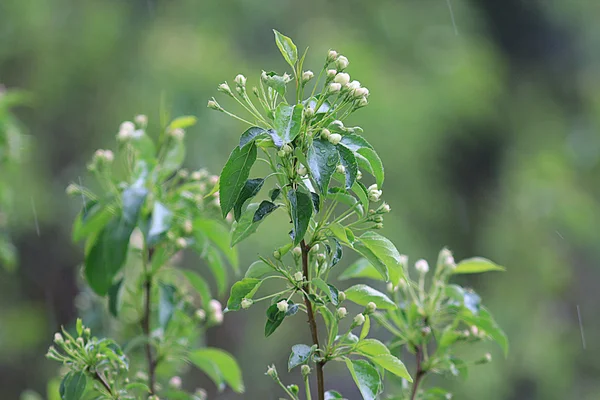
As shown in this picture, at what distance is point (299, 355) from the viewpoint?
663 millimetres

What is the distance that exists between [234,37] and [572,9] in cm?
238

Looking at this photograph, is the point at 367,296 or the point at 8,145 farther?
the point at 8,145

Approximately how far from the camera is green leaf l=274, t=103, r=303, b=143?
613 mm

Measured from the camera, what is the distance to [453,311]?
922mm

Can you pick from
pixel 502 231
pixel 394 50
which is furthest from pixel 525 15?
pixel 502 231

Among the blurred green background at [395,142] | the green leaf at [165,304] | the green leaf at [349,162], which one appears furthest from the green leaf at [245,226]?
the blurred green background at [395,142]

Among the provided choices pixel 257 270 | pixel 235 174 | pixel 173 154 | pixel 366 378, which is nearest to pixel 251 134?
pixel 235 174

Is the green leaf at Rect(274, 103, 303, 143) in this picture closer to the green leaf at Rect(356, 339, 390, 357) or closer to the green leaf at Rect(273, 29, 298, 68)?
the green leaf at Rect(273, 29, 298, 68)

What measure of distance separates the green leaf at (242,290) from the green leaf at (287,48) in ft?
0.69

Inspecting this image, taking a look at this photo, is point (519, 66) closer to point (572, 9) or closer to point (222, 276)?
point (572, 9)

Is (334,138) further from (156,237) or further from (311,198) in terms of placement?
(156,237)

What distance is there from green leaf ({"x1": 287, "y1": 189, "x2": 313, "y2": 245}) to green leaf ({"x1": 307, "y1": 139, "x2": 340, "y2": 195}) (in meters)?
0.03

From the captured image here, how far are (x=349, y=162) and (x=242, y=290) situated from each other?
0.16m

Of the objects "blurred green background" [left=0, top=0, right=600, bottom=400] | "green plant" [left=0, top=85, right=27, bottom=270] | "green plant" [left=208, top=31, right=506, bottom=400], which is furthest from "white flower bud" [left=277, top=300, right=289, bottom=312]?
"blurred green background" [left=0, top=0, right=600, bottom=400]
